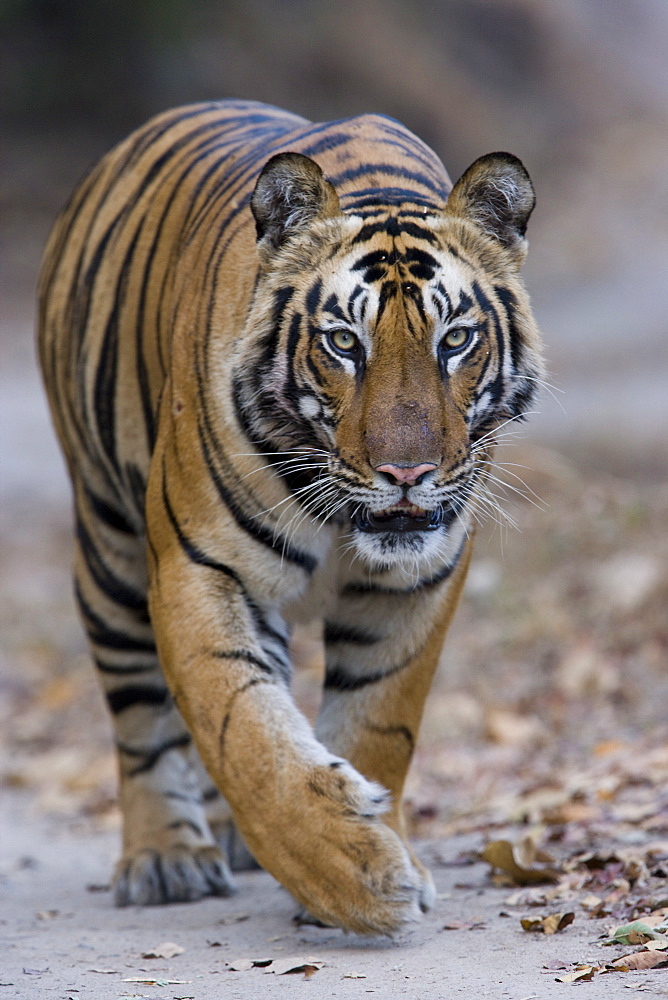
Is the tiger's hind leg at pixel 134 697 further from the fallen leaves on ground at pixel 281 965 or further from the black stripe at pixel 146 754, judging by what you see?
the fallen leaves on ground at pixel 281 965

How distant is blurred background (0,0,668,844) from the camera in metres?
5.31

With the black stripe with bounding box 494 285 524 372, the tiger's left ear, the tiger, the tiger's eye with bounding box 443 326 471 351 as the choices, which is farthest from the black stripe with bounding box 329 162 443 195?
the tiger's eye with bounding box 443 326 471 351

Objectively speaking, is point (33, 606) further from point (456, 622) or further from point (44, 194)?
point (44, 194)

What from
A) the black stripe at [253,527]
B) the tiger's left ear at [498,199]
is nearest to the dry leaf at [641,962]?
the black stripe at [253,527]

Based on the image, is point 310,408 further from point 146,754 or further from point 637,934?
point 146,754

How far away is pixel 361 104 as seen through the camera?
17.0 metres

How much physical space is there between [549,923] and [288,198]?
1.57 meters

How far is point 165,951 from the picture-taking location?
2869 millimetres

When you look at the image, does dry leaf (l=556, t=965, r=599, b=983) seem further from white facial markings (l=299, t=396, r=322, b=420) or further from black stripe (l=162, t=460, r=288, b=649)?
white facial markings (l=299, t=396, r=322, b=420)

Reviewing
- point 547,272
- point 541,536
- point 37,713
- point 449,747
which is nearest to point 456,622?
point 541,536

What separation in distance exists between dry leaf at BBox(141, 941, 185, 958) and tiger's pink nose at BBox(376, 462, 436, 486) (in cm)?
112

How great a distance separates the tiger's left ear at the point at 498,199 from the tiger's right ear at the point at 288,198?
27 cm

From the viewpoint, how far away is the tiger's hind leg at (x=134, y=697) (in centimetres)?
379

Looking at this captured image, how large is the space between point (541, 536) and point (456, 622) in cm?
57
